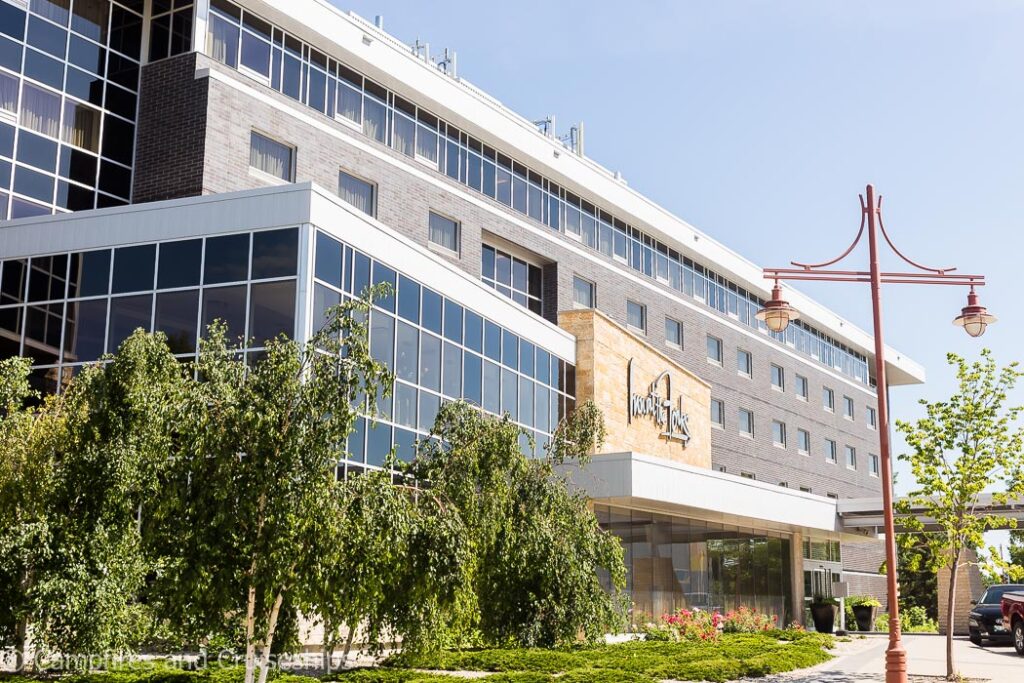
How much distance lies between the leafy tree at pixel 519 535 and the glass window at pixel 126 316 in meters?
7.07

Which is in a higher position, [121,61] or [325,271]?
[121,61]

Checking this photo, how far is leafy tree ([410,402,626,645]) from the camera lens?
1780 cm

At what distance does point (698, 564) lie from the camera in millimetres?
36125

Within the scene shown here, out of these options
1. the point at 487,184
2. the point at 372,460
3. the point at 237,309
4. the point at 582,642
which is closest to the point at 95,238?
the point at 237,309

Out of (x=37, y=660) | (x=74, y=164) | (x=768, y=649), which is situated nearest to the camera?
(x=37, y=660)

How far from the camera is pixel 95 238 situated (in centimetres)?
2320

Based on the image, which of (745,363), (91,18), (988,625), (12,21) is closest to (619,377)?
(988,625)

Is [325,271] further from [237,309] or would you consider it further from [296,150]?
[296,150]

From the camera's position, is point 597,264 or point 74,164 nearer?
point 74,164

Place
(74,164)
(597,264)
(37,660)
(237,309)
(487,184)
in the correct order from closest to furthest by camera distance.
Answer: (37,660)
(237,309)
(74,164)
(487,184)
(597,264)

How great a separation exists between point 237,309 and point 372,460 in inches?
164

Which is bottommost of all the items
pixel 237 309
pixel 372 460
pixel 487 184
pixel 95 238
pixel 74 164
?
pixel 372 460

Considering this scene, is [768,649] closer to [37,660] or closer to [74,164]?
[37,660]

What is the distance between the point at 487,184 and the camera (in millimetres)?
36406
